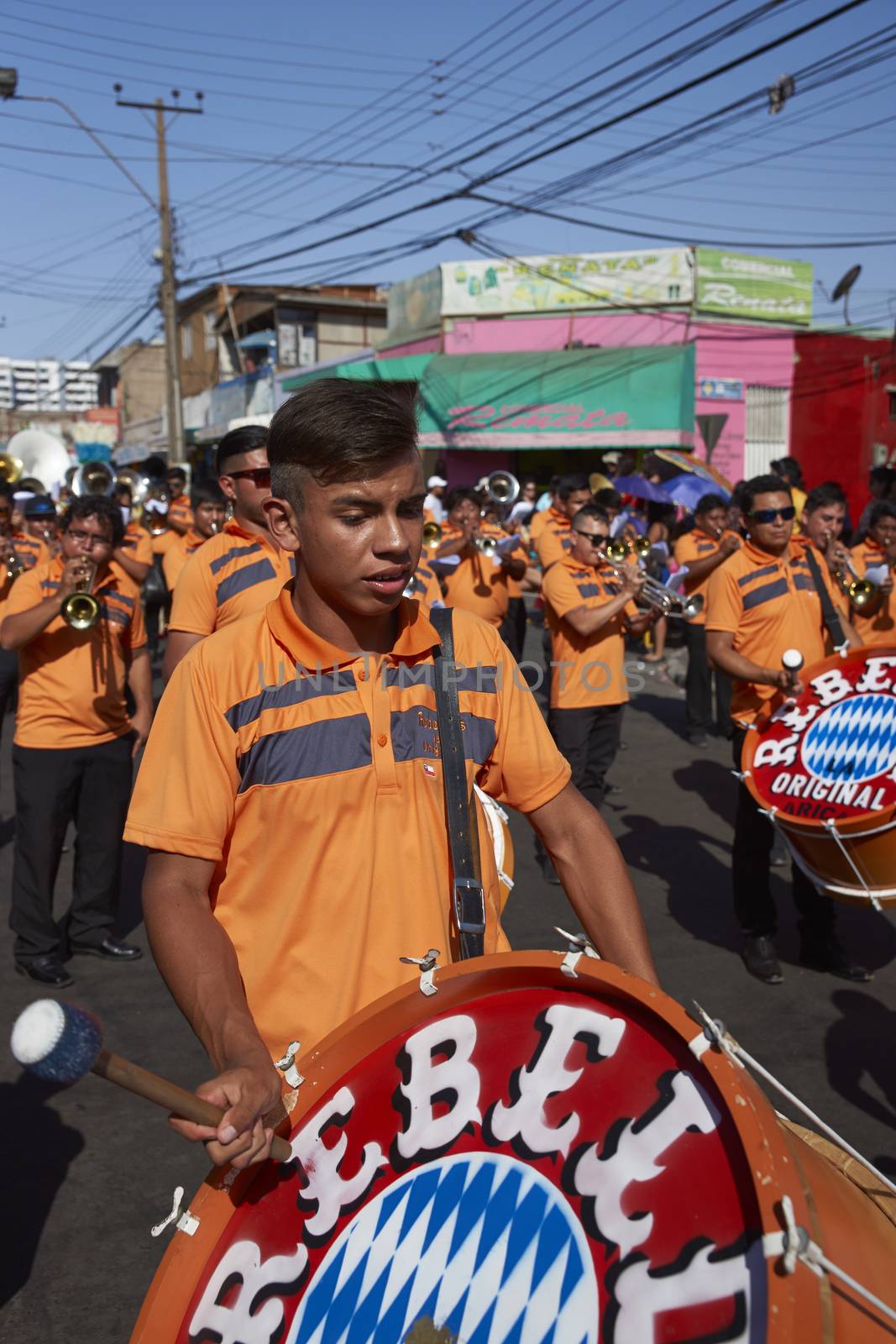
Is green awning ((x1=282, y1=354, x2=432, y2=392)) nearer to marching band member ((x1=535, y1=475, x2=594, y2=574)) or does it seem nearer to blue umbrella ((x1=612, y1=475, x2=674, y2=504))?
blue umbrella ((x1=612, y1=475, x2=674, y2=504))

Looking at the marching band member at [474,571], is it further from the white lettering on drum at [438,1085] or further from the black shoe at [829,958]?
the white lettering on drum at [438,1085]

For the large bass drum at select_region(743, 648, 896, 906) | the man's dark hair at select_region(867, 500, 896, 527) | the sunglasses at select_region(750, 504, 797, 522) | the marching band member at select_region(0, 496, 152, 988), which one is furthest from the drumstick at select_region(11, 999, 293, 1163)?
the man's dark hair at select_region(867, 500, 896, 527)

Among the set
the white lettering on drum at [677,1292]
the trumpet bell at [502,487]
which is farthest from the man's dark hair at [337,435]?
the trumpet bell at [502,487]

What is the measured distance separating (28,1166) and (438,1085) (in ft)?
9.53

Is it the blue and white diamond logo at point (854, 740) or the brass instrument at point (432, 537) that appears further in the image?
the brass instrument at point (432, 537)

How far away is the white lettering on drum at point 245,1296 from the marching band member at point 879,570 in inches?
236

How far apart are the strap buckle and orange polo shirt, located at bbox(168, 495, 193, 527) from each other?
37.0ft

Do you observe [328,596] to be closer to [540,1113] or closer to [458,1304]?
[540,1113]

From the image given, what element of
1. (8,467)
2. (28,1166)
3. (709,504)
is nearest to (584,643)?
(28,1166)

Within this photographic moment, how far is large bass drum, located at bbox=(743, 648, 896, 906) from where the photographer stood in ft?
14.7

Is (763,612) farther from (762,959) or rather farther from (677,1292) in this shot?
(677,1292)

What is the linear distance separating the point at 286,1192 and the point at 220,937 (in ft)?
1.37

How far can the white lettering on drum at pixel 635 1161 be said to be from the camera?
1.40 metres

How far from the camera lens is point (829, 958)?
223 inches
